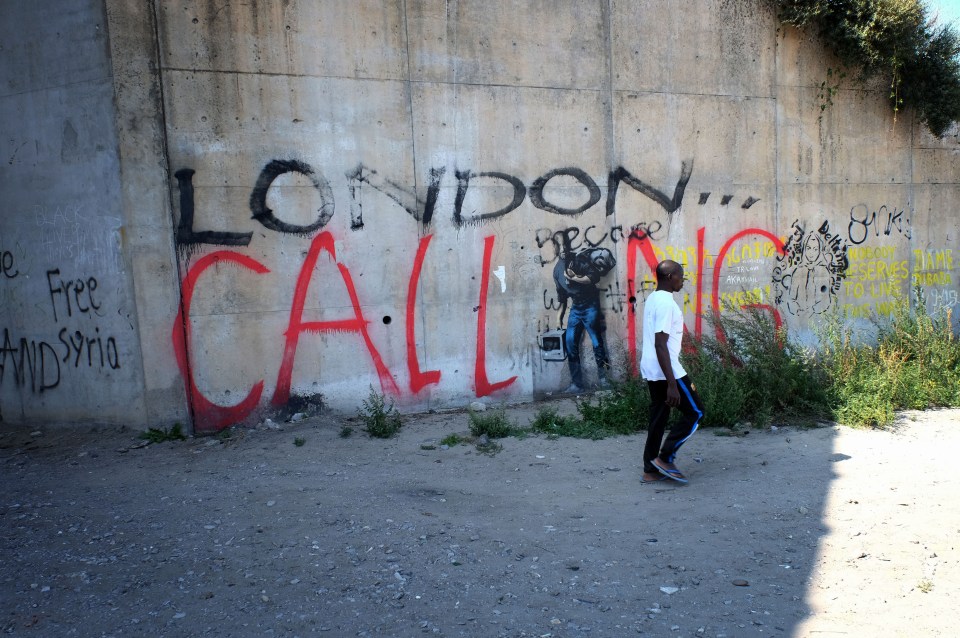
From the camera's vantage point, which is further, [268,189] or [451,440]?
[268,189]

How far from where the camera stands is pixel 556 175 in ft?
23.9

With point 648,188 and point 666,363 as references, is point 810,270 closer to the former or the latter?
point 648,188

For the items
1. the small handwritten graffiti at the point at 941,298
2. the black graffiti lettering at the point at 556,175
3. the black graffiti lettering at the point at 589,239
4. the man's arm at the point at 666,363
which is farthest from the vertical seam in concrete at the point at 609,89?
the small handwritten graffiti at the point at 941,298

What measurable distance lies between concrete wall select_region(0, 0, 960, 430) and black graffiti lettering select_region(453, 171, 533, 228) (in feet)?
0.10

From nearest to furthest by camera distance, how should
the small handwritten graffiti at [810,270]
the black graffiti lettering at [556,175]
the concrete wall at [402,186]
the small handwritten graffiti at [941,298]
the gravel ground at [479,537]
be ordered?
the gravel ground at [479,537], the concrete wall at [402,186], the black graffiti lettering at [556,175], the small handwritten graffiti at [810,270], the small handwritten graffiti at [941,298]

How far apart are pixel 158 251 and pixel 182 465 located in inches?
74.3

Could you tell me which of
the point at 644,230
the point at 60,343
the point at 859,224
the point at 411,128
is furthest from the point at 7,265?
the point at 859,224

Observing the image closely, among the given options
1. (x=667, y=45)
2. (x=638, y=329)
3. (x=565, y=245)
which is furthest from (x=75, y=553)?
(x=667, y=45)

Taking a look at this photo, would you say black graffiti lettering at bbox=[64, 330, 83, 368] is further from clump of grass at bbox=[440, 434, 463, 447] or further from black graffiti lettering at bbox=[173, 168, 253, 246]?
clump of grass at bbox=[440, 434, 463, 447]

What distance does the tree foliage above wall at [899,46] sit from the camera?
26.1 ft

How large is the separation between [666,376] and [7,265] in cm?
603

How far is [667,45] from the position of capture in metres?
7.62

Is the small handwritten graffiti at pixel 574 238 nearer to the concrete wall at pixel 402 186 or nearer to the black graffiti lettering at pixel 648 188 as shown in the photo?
the concrete wall at pixel 402 186

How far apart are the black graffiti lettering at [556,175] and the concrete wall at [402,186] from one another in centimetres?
2
